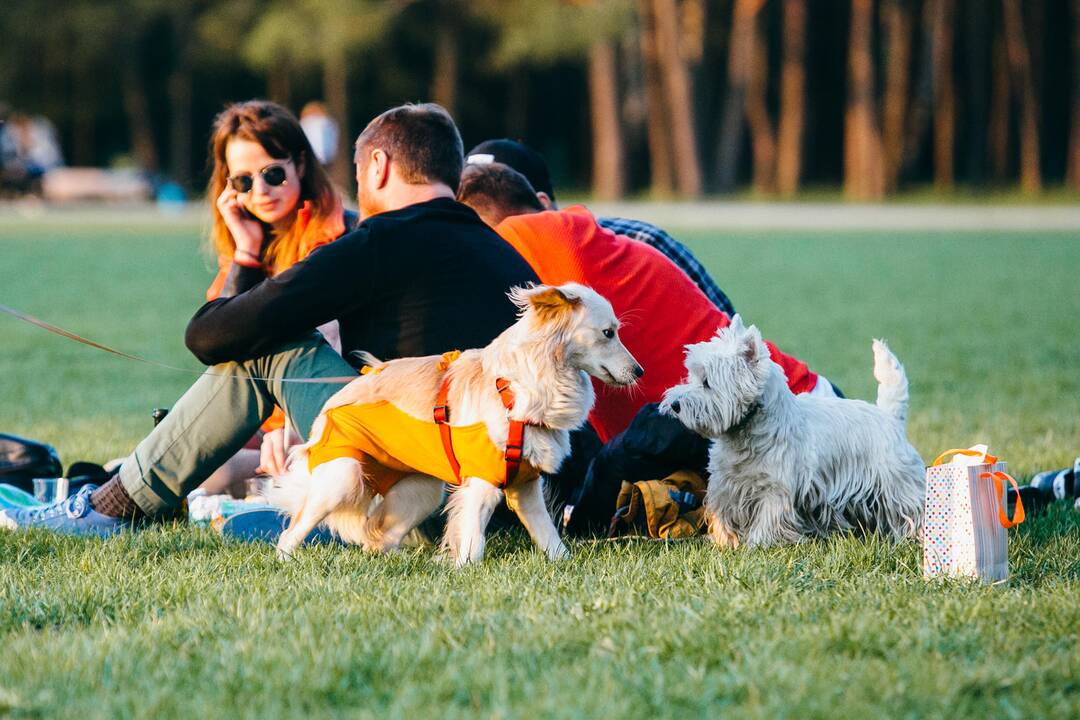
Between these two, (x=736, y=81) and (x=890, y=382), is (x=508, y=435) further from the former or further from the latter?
(x=736, y=81)

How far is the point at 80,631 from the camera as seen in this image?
12.2 ft

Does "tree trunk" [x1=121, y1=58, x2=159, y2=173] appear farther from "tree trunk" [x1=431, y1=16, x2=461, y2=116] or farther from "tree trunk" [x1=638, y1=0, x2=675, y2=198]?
"tree trunk" [x1=638, y1=0, x2=675, y2=198]

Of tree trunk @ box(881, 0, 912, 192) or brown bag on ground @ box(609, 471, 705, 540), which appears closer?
brown bag on ground @ box(609, 471, 705, 540)

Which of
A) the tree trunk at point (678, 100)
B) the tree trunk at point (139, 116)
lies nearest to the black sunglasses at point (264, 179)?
the tree trunk at point (678, 100)

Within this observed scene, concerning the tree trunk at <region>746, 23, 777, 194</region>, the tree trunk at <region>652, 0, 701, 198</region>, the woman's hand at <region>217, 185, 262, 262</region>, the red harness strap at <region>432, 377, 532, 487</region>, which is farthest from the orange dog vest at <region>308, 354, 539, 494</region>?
the tree trunk at <region>746, 23, 777, 194</region>

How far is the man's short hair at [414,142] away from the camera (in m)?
4.70

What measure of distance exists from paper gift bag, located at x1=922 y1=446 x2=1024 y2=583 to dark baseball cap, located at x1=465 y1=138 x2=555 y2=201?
2.90 meters

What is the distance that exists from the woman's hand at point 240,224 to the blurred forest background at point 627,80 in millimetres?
33307

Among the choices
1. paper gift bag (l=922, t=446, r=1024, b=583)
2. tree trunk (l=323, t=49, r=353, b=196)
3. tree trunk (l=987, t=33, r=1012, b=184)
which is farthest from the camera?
tree trunk (l=987, t=33, r=1012, b=184)

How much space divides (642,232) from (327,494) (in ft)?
7.26

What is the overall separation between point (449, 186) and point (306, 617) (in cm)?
179

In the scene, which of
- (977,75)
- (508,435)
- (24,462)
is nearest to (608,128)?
(977,75)

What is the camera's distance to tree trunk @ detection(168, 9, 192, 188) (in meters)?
44.2

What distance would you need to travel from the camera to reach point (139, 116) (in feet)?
146
